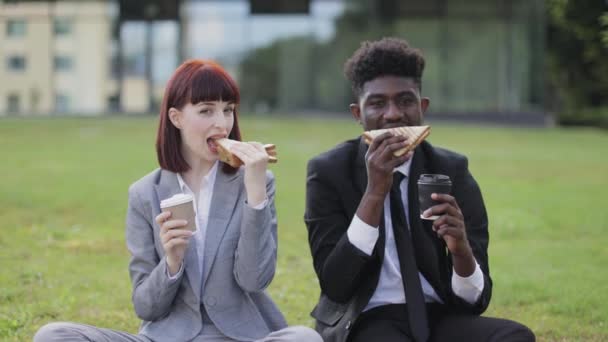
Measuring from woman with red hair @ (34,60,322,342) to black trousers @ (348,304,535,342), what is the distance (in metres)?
0.31

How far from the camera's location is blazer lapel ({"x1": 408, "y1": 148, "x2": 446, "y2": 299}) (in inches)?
155

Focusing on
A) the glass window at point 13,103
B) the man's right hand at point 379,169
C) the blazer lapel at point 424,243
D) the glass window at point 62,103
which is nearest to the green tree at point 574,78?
the glass window at point 62,103

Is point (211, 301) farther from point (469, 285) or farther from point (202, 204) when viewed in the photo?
point (469, 285)

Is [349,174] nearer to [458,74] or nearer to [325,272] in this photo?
[325,272]

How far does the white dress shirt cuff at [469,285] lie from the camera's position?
3829mm

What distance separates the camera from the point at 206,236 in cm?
386

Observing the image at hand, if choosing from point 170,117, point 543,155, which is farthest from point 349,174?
point 543,155

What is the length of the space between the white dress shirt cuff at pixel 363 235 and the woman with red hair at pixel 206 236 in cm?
37

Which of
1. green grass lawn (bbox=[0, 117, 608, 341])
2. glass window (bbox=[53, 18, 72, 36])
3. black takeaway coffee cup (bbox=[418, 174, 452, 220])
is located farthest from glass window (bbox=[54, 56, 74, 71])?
black takeaway coffee cup (bbox=[418, 174, 452, 220])

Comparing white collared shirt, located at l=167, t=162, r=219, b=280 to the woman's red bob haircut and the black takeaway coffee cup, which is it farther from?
the black takeaway coffee cup

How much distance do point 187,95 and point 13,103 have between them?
30.4 m

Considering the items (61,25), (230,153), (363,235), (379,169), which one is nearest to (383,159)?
(379,169)

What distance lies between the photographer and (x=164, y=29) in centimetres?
3216

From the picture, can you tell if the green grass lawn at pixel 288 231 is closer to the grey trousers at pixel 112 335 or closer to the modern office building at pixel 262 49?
the grey trousers at pixel 112 335
